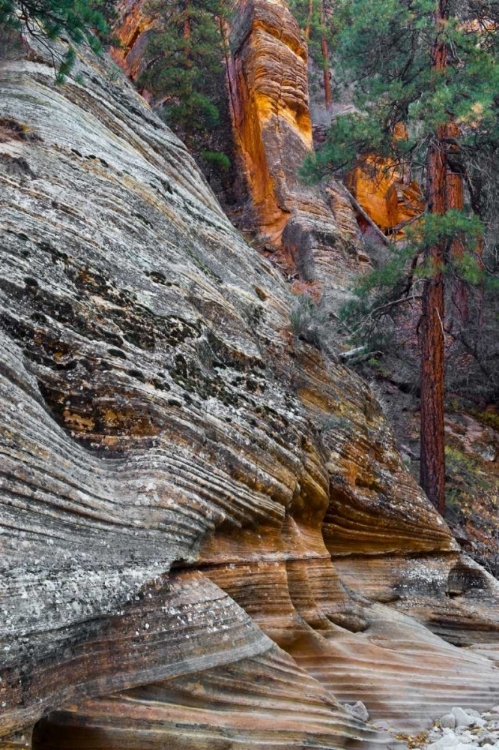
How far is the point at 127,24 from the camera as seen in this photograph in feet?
78.4

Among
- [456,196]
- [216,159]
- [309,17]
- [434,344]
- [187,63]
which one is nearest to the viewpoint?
[434,344]

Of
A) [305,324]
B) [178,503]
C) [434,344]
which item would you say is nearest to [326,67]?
[434,344]

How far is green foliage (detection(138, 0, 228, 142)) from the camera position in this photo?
1930cm

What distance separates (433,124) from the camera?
11352mm

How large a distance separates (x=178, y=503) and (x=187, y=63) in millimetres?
18110

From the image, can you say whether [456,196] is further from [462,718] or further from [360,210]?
[462,718]

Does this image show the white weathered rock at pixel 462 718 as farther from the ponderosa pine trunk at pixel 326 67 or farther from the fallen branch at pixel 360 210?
the ponderosa pine trunk at pixel 326 67

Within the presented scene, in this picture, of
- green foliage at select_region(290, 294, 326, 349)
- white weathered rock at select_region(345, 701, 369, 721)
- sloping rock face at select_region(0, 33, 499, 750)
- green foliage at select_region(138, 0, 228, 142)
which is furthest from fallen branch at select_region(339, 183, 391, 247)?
white weathered rock at select_region(345, 701, 369, 721)

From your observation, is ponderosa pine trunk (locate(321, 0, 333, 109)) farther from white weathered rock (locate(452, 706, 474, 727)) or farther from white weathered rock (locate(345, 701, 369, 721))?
white weathered rock (locate(345, 701, 369, 721))

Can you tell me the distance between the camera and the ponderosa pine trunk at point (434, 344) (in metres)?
11.0

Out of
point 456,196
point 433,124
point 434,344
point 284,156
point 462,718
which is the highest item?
point 284,156

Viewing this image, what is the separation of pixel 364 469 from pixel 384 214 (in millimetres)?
16660

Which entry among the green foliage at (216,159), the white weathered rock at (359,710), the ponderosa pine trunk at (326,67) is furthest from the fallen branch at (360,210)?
the white weathered rock at (359,710)

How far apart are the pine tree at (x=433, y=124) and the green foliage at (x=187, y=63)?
21.7ft
